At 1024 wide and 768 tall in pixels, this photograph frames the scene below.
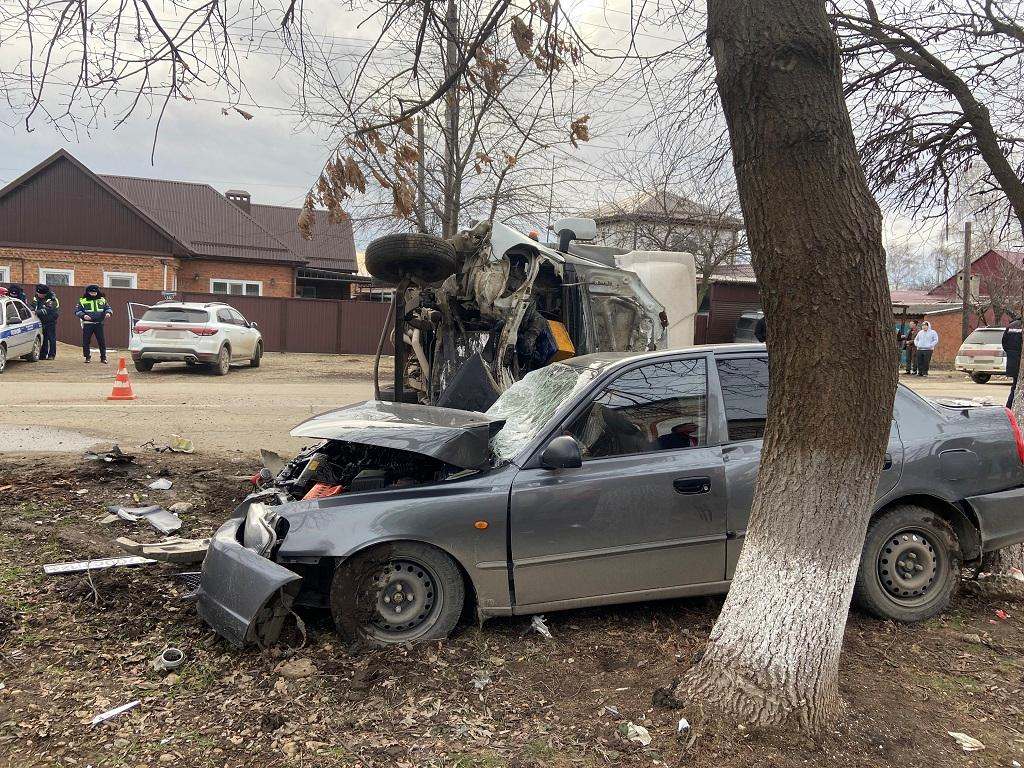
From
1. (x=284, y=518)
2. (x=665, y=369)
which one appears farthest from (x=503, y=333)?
(x=284, y=518)

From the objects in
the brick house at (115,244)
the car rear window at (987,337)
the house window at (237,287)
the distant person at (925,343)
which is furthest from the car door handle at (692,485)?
the house window at (237,287)

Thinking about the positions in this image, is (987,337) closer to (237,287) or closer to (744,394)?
(744,394)

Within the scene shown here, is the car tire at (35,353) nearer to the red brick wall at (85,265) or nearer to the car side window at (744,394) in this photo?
the red brick wall at (85,265)

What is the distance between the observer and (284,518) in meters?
3.51

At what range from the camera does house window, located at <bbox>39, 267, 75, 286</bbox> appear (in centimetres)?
2590

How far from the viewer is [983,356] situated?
68.0 ft

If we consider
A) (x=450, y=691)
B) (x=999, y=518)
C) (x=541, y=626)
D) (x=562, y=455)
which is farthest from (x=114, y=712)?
(x=999, y=518)

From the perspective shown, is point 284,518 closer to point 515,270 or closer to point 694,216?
point 515,270

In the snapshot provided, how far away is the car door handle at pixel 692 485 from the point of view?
Answer: 3.65 metres

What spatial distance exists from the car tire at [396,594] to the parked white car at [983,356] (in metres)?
22.2

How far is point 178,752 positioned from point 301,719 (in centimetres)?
45

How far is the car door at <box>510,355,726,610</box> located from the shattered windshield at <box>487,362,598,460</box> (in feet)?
0.77

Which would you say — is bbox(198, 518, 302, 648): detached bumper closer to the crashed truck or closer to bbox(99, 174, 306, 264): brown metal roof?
the crashed truck

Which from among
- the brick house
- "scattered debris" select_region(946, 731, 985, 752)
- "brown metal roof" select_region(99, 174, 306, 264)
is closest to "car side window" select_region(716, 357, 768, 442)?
"scattered debris" select_region(946, 731, 985, 752)
